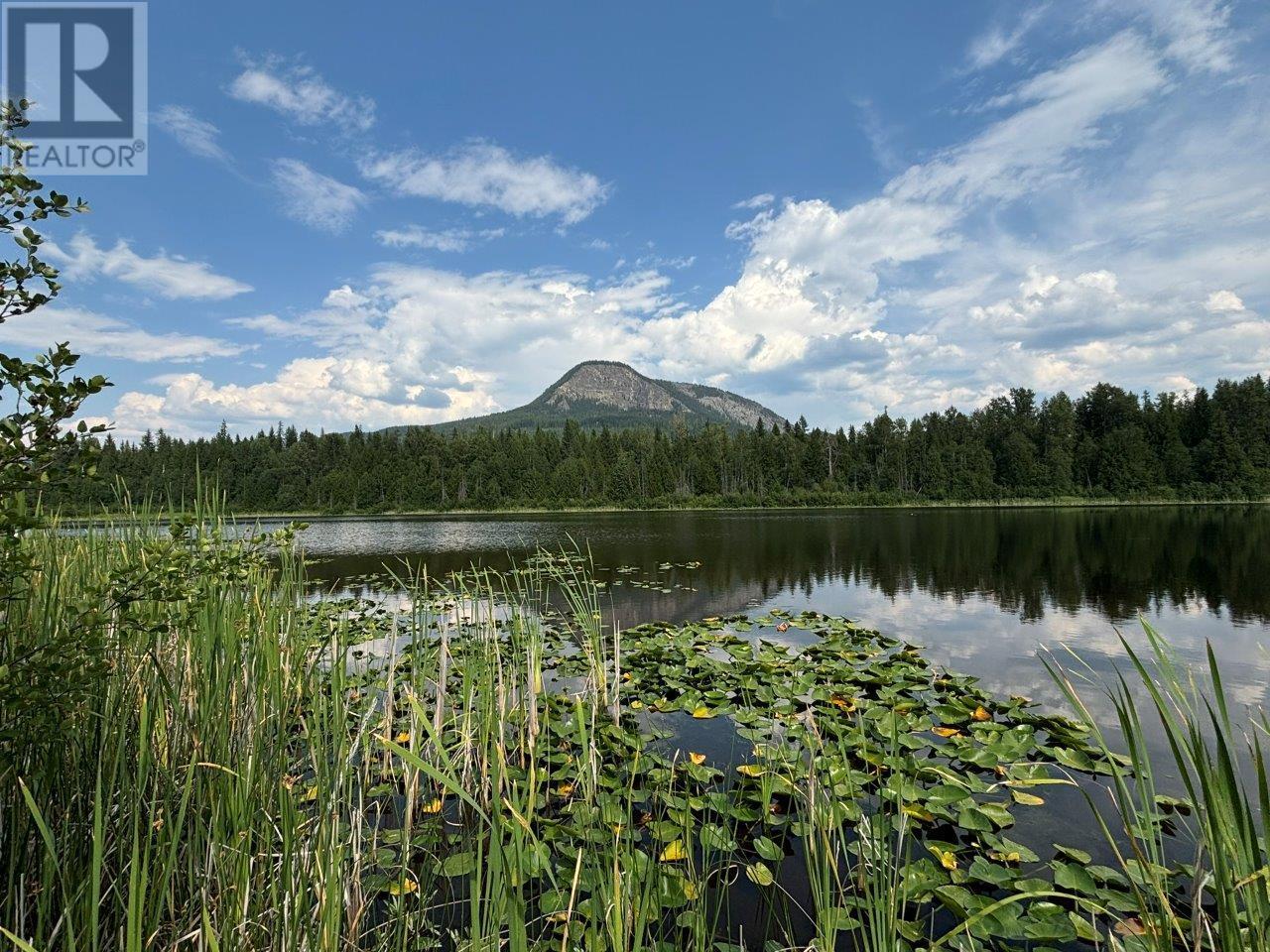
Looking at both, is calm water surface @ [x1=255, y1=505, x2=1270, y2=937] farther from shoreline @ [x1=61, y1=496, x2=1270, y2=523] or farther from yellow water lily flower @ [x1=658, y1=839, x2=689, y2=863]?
shoreline @ [x1=61, y1=496, x2=1270, y2=523]

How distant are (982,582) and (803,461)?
84290mm

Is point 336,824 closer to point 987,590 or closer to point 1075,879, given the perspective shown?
point 1075,879

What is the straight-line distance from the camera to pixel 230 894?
3016 millimetres

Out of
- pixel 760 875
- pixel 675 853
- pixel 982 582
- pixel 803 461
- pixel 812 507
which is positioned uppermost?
pixel 803 461

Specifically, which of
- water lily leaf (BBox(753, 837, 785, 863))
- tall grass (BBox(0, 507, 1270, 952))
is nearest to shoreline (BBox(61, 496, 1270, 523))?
tall grass (BBox(0, 507, 1270, 952))

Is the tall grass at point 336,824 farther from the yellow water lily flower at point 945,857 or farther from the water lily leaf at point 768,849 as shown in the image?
the yellow water lily flower at point 945,857

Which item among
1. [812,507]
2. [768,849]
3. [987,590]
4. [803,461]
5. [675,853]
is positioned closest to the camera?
[675,853]

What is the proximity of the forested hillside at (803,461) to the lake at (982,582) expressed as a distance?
4994cm

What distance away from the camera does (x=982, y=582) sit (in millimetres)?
19688

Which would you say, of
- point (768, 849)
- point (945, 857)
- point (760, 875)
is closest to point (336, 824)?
point (760, 875)

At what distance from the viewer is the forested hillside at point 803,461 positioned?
259ft

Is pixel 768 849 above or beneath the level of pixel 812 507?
above

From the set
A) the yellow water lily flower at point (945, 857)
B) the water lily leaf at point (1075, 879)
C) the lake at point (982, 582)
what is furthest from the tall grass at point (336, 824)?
the lake at point (982, 582)

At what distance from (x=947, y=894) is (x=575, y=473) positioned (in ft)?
331
